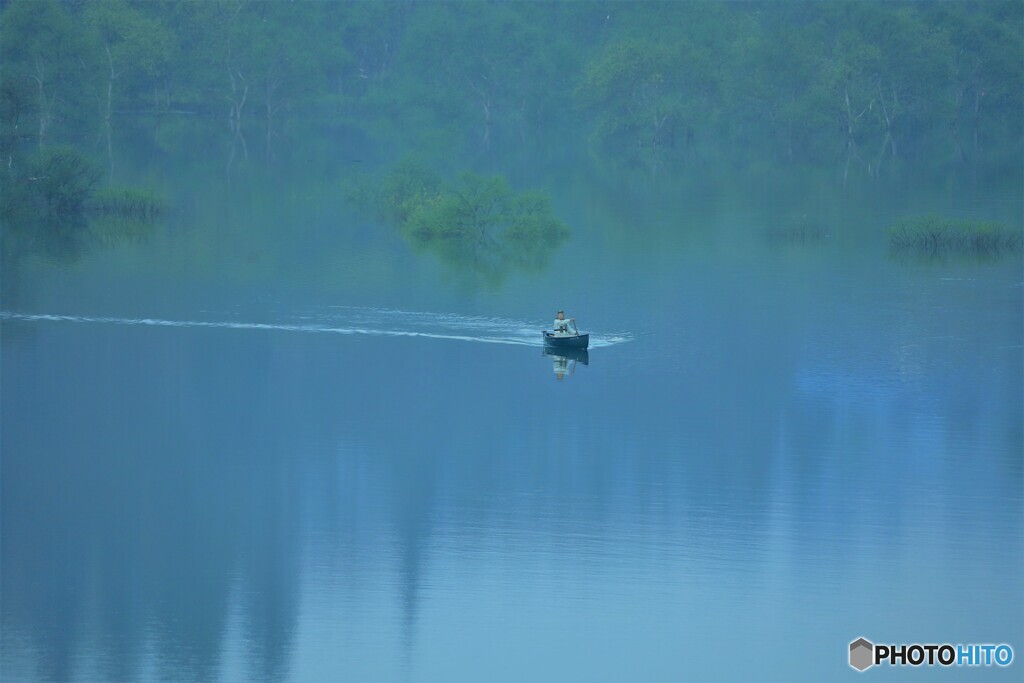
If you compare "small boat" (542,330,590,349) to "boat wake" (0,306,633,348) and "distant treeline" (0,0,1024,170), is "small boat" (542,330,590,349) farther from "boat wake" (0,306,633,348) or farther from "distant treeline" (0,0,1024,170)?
"distant treeline" (0,0,1024,170)

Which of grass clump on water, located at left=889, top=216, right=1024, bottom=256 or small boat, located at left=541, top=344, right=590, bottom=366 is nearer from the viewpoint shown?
small boat, located at left=541, top=344, right=590, bottom=366

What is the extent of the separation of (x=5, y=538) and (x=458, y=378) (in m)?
11.9

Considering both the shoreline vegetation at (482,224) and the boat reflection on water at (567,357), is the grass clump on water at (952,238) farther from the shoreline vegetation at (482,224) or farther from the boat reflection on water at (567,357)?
the boat reflection on water at (567,357)

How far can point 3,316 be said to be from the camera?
39031 mm

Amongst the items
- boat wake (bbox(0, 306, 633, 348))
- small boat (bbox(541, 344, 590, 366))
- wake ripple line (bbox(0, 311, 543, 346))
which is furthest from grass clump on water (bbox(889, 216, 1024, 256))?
small boat (bbox(541, 344, 590, 366))

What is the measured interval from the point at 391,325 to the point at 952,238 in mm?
23754

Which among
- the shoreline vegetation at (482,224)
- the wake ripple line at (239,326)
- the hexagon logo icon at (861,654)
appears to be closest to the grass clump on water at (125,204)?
the shoreline vegetation at (482,224)

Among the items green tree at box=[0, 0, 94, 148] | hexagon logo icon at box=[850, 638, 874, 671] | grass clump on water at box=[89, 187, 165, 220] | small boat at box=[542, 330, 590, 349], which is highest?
green tree at box=[0, 0, 94, 148]

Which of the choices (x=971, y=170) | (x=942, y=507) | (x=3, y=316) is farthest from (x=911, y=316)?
(x=971, y=170)

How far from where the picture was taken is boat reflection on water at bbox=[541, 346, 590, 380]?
113 ft

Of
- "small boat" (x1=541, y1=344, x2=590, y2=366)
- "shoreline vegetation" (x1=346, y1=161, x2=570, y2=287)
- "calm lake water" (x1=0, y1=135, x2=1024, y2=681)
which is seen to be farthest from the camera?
"shoreline vegetation" (x1=346, y1=161, x2=570, y2=287)

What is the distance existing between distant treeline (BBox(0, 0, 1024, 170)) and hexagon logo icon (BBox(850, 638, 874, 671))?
73.0 meters

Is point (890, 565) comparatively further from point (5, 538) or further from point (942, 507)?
point (5, 538)

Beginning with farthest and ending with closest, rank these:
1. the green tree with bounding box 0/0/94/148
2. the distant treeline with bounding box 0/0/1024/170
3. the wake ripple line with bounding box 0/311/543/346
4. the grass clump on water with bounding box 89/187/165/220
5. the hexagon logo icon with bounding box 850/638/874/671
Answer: the distant treeline with bounding box 0/0/1024/170 → the green tree with bounding box 0/0/94/148 → the grass clump on water with bounding box 89/187/165/220 → the wake ripple line with bounding box 0/311/543/346 → the hexagon logo icon with bounding box 850/638/874/671
